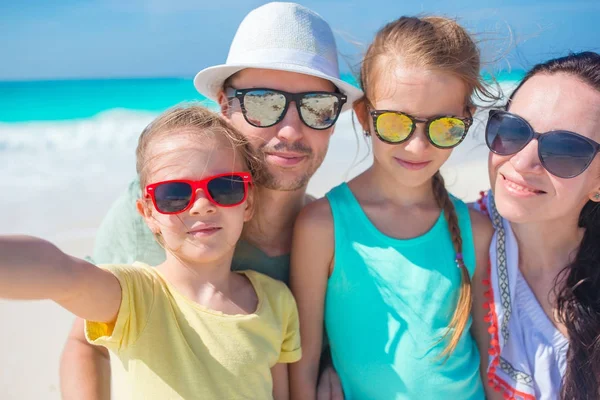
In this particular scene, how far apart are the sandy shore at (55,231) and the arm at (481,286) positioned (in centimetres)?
53

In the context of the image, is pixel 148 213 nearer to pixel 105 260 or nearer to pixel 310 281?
pixel 310 281

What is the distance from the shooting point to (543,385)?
2523mm

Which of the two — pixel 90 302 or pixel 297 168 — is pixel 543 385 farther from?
pixel 90 302

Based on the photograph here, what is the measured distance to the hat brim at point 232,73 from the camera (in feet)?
8.52

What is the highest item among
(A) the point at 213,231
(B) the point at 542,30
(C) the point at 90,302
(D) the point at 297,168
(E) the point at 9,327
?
(B) the point at 542,30

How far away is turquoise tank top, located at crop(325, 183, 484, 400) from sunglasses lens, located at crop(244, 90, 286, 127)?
478 mm

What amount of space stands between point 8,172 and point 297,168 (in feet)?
23.5

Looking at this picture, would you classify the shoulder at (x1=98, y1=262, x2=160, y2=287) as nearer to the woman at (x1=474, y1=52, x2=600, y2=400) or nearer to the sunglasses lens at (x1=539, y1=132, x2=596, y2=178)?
the woman at (x1=474, y1=52, x2=600, y2=400)

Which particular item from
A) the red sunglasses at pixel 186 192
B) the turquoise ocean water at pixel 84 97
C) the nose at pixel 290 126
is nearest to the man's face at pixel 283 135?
the nose at pixel 290 126

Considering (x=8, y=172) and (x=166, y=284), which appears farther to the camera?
(x=8, y=172)

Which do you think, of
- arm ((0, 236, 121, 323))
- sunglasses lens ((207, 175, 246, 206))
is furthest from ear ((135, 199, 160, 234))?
arm ((0, 236, 121, 323))

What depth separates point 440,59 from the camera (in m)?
2.47

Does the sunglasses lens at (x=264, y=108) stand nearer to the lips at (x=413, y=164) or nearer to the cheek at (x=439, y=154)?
the lips at (x=413, y=164)

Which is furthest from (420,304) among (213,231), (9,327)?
(9,327)
